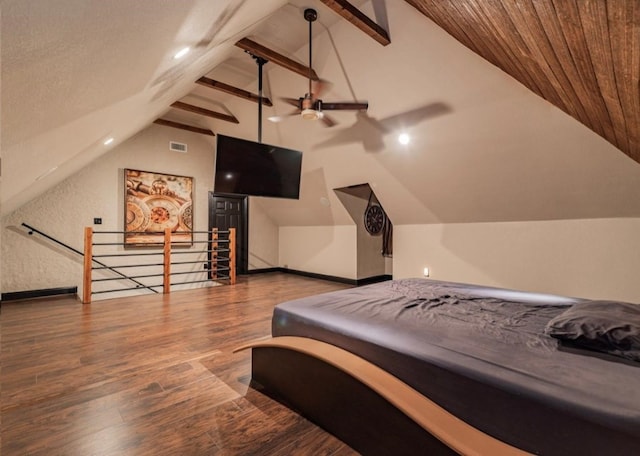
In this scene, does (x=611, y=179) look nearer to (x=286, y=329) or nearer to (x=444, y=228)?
(x=444, y=228)

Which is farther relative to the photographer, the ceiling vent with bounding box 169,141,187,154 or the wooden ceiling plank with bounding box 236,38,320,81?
the ceiling vent with bounding box 169,141,187,154

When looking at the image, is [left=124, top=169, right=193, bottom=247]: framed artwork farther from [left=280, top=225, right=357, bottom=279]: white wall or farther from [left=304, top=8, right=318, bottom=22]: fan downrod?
[left=304, top=8, right=318, bottom=22]: fan downrod

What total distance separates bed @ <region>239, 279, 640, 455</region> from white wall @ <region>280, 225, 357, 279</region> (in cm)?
392

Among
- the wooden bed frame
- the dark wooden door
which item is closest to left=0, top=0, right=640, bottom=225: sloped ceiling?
the wooden bed frame

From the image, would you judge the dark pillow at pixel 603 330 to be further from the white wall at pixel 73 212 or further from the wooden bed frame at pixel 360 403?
the white wall at pixel 73 212

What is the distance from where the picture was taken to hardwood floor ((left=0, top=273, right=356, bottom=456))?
1457 mm

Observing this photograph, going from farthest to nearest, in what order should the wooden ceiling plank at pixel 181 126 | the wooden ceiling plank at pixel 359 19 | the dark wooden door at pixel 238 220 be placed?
the dark wooden door at pixel 238 220, the wooden ceiling plank at pixel 181 126, the wooden ceiling plank at pixel 359 19

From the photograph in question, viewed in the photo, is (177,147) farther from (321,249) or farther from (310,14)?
(310,14)

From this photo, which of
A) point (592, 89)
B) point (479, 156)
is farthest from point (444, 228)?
point (592, 89)

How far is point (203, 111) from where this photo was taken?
16.3 feet

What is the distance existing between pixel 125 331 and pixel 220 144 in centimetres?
236

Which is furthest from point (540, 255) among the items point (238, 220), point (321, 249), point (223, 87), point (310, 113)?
point (238, 220)

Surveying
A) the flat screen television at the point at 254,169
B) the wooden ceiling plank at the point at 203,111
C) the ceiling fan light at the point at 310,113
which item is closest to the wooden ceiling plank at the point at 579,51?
the ceiling fan light at the point at 310,113

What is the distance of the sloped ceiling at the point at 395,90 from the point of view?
46.8 inches
